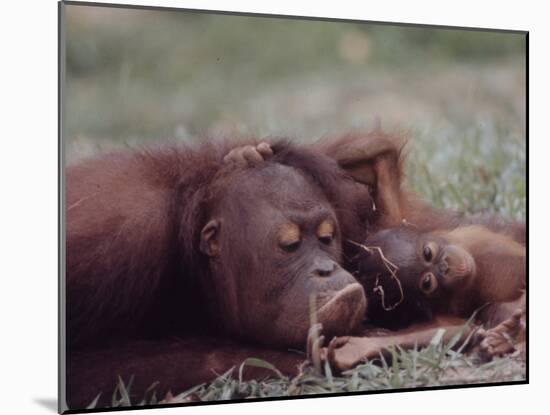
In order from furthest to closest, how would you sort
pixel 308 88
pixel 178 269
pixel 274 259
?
1. pixel 308 88
2. pixel 274 259
3. pixel 178 269

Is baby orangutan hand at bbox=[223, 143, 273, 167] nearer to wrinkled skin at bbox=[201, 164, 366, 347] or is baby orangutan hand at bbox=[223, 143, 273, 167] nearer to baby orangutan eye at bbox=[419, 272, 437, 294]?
wrinkled skin at bbox=[201, 164, 366, 347]

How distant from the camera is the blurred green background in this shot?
4.75 metres

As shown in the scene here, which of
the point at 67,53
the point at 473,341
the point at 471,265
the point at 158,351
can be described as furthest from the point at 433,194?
the point at 67,53

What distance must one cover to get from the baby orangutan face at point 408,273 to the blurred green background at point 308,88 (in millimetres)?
229

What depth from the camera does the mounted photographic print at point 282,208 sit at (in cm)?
471

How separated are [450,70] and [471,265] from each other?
95cm

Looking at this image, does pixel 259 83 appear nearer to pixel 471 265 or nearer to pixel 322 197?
pixel 322 197

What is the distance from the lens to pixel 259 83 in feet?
16.4

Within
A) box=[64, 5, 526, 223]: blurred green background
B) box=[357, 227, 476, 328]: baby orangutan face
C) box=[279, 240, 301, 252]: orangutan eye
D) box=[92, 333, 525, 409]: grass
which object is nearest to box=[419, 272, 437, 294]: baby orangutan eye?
box=[357, 227, 476, 328]: baby orangutan face

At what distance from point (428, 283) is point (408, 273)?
116mm

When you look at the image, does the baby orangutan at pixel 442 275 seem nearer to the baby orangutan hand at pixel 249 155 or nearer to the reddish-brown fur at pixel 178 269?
the reddish-brown fur at pixel 178 269

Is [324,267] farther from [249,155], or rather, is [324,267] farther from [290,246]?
[249,155]

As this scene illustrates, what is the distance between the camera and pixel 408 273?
516 centimetres

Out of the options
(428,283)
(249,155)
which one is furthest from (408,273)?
(249,155)
